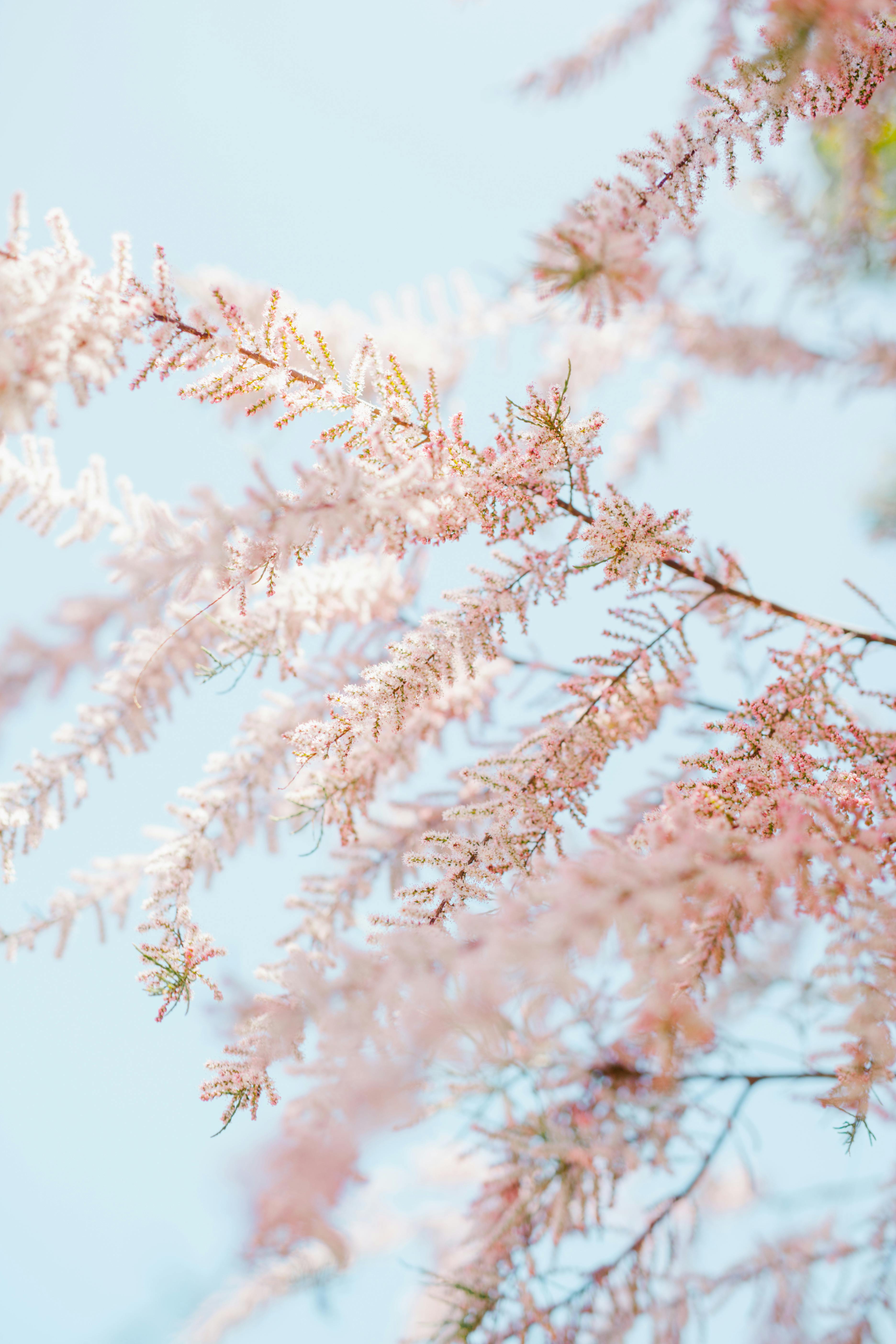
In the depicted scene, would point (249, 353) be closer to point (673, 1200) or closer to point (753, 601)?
point (753, 601)

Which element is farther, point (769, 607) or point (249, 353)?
point (769, 607)

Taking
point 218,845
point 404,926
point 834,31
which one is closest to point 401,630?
point 218,845

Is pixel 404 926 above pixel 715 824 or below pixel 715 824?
below

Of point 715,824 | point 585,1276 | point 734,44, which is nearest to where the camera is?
point 715,824

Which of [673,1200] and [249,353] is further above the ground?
[249,353]

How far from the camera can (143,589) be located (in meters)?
0.82

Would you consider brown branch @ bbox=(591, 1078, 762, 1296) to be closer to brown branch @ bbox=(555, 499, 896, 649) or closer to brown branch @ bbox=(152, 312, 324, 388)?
brown branch @ bbox=(555, 499, 896, 649)

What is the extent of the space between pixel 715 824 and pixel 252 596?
1.35 metres

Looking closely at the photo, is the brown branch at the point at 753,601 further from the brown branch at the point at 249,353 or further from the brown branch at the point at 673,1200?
the brown branch at the point at 673,1200

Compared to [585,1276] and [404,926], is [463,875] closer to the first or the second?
[404,926]

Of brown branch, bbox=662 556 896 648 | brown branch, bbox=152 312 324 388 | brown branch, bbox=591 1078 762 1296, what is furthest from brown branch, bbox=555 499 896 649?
brown branch, bbox=591 1078 762 1296

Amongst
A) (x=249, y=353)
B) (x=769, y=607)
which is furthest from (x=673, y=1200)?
(x=249, y=353)

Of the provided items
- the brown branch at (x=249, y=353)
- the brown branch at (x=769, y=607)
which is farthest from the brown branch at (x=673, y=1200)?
the brown branch at (x=249, y=353)

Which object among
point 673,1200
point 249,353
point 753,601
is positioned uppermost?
point 753,601
